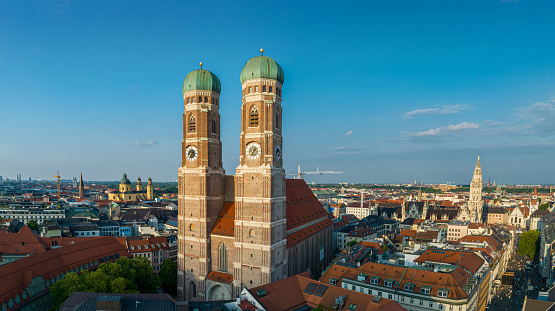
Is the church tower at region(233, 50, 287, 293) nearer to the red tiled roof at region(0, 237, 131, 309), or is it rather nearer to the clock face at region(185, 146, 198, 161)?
the clock face at region(185, 146, 198, 161)

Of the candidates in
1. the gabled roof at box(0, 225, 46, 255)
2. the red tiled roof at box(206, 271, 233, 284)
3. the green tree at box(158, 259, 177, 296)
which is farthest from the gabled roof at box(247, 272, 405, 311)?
the gabled roof at box(0, 225, 46, 255)

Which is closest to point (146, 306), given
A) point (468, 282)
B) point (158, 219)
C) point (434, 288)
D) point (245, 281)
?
point (245, 281)

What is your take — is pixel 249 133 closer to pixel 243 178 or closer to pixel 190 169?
pixel 243 178

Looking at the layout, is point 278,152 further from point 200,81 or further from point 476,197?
point 476,197

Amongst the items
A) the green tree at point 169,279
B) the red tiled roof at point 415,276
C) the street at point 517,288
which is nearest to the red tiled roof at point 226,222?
the green tree at point 169,279

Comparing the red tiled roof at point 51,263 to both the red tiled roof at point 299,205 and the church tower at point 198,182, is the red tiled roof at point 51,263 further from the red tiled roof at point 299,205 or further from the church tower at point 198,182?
the red tiled roof at point 299,205
